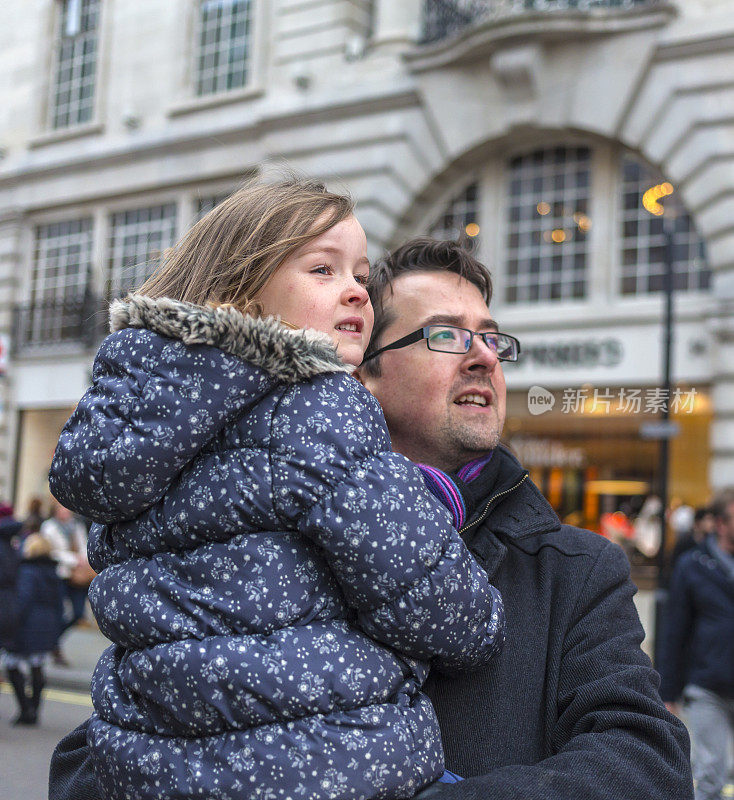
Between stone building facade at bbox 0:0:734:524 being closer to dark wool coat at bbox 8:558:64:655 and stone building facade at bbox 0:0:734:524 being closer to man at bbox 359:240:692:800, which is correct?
dark wool coat at bbox 8:558:64:655

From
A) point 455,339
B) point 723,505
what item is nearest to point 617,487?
point 723,505

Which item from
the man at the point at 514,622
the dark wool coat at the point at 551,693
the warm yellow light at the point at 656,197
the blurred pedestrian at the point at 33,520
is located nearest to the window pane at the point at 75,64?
the blurred pedestrian at the point at 33,520

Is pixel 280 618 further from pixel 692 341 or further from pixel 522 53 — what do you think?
pixel 522 53

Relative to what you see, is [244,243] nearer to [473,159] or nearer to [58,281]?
[473,159]

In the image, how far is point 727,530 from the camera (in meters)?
6.69

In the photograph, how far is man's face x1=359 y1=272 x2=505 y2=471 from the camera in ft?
7.85

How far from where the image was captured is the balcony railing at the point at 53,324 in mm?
19625

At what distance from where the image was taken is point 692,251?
13.7 meters

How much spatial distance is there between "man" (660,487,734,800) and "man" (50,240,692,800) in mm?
4339

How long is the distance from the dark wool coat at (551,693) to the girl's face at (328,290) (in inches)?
19.4

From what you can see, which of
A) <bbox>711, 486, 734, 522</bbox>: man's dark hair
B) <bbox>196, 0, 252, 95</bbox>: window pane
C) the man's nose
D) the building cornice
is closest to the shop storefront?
<bbox>711, 486, 734, 522</bbox>: man's dark hair

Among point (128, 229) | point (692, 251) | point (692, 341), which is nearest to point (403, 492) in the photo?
point (692, 341)

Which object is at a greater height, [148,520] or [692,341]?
[692,341]

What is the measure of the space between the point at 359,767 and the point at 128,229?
61.1ft
